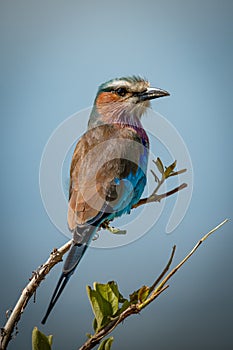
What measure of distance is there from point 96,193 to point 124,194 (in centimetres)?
9

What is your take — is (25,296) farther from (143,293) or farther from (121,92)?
(121,92)

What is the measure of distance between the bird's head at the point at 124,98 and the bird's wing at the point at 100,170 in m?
0.09

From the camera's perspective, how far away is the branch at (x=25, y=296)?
73 centimetres

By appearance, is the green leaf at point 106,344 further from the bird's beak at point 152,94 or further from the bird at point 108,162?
the bird's beak at point 152,94

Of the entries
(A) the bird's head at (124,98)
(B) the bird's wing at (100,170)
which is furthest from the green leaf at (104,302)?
(A) the bird's head at (124,98)

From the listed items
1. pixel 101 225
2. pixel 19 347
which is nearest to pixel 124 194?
pixel 101 225

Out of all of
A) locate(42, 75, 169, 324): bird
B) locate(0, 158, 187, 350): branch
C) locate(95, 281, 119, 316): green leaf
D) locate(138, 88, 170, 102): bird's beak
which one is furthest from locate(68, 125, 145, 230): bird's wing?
locate(95, 281, 119, 316): green leaf

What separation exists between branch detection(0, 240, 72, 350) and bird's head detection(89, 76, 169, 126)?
36.7 inches

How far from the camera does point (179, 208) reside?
3.08ft

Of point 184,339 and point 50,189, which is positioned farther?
point 184,339

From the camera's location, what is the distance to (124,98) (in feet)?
6.02

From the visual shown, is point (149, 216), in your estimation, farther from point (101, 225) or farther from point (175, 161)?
point (101, 225)

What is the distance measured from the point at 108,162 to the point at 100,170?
5cm

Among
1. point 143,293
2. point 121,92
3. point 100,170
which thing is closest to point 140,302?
point 143,293
